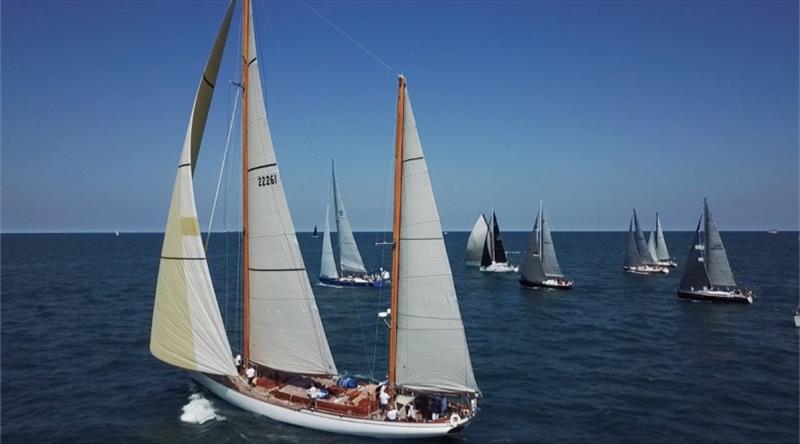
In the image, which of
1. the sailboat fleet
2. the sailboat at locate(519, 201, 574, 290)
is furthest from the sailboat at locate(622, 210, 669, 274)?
the sailboat fleet

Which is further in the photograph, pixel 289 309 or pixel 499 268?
pixel 499 268

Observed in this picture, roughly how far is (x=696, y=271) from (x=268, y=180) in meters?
55.0

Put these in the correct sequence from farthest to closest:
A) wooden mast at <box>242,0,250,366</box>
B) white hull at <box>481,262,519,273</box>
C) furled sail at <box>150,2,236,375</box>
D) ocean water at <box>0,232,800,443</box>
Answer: white hull at <box>481,262,519,273</box> < ocean water at <box>0,232,800,443</box> < wooden mast at <box>242,0,250,366</box> < furled sail at <box>150,2,236,375</box>

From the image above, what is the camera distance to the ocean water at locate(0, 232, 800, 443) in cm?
2242

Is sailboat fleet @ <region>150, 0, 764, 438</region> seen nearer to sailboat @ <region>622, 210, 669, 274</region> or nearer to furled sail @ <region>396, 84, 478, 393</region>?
furled sail @ <region>396, 84, 478, 393</region>

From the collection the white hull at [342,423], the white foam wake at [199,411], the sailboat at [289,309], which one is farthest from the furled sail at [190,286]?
the white foam wake at [199,411]

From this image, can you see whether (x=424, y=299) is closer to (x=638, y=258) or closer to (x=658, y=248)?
(x=638, y=258)

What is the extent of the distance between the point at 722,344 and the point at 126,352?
46266 mm

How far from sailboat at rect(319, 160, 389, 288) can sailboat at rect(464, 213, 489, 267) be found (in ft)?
91.1

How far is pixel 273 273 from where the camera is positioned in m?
21.6

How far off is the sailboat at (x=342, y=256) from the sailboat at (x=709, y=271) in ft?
126

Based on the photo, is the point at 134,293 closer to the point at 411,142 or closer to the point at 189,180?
the point at 189,180

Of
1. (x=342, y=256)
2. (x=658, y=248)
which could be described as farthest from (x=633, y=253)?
(x=342, y=256)

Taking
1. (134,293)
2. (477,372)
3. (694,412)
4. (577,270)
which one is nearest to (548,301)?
(477,372)
